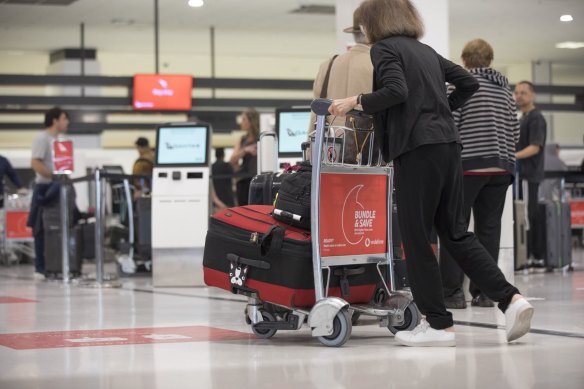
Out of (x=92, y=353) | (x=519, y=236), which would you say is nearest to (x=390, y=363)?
Result: (x=92, y=353)

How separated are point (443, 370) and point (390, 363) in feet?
0.79

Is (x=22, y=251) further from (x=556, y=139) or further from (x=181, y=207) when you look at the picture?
(x=556, y=139)

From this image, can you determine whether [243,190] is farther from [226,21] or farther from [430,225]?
[226,21]

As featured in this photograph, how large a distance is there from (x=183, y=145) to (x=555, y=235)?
11.2 ft

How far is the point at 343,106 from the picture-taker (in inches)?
151

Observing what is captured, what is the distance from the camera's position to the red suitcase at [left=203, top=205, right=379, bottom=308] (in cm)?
402

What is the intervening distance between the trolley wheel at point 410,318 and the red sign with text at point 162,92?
544 inches

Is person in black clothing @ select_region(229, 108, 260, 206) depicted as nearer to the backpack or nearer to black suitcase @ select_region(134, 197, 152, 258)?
black suitcase @ select_region(134, 197, 152, 258)

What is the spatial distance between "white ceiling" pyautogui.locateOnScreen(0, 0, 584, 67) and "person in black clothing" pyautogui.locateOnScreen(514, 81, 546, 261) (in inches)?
295

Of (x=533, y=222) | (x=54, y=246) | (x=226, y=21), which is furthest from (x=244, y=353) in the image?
(x=226, y=21)

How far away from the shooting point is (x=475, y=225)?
5.58 meters

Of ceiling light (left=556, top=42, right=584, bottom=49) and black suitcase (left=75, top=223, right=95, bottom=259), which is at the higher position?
ceiling light (left=556, top=42, right=584, bottom=49)

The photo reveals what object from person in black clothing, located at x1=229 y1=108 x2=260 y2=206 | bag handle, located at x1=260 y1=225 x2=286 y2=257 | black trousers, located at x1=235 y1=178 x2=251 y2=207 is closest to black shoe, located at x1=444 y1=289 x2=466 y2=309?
bag handle, located at x1=260 y1=225 x2=286 y2=257

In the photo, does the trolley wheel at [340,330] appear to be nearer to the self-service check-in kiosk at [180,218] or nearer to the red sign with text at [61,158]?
the self-service check-in kiosk at [180,218]
